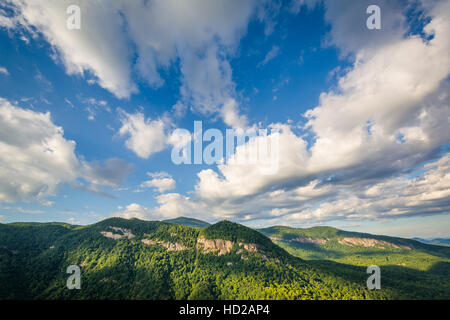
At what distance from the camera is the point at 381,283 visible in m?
190

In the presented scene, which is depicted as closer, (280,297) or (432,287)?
(280,297)

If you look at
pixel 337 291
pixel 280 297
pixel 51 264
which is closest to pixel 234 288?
pixel 280 297

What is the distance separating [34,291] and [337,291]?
290 m

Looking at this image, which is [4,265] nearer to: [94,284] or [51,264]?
[51,264]

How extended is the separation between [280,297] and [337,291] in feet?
211
